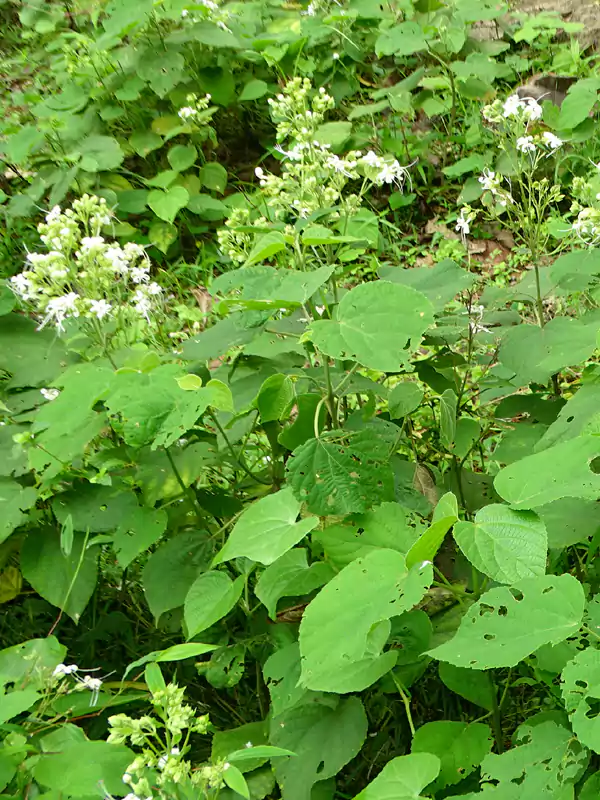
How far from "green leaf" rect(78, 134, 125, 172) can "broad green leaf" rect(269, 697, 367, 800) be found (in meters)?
3.13

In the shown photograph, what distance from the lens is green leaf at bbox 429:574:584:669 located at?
2.99 ft

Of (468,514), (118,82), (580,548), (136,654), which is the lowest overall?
(580,548)

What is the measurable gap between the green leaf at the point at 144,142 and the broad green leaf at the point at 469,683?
3.47m

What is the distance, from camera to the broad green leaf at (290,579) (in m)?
1.32

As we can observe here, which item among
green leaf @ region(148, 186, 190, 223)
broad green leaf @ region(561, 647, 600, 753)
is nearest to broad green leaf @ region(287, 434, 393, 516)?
broad green leaf @ region(561, 647, 600, 753)

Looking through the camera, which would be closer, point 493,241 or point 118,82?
point 493,241

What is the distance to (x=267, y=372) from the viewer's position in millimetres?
1724

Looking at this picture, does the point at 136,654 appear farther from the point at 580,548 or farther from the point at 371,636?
the point at 580,548

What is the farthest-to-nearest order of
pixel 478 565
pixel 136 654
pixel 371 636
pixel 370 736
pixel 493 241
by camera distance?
pixel 493 241, pixel 136 654, pixel 370 736, pixel 371 636, pixel 478 565

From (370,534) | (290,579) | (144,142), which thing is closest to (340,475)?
(370,534)

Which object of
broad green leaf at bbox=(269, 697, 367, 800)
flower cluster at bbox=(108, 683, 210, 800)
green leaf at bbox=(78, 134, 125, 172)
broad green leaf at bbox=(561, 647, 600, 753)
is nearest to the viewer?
broad green leaf at bbox=(561, 647, 600, 753)

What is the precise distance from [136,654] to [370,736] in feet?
2.30

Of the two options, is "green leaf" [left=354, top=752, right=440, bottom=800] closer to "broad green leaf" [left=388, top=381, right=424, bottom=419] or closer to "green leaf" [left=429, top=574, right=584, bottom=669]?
"green leaf" [left=429, top=574, right=584, bottom=669]

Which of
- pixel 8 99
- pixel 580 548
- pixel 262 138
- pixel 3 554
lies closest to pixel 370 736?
pixel 580 548
